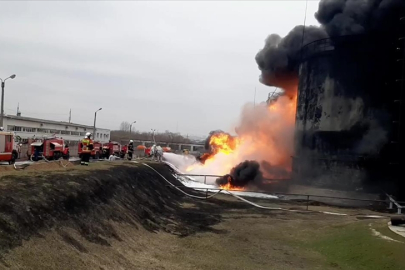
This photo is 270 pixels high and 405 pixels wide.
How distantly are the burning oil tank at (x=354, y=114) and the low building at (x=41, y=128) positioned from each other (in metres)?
44.2

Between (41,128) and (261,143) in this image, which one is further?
(41,128)

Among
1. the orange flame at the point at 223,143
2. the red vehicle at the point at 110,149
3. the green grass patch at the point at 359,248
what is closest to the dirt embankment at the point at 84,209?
the green grass patch at the point at 359,248

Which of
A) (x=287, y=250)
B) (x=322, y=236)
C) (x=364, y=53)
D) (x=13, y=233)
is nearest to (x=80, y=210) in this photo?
(x=13, y=233)

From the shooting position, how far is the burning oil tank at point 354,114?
29344mm

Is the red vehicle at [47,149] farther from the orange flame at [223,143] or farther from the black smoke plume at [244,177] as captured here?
the orange flame at [223,143]

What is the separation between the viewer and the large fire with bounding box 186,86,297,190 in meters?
41.5

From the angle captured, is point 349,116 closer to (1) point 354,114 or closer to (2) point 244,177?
(1) point 354,114

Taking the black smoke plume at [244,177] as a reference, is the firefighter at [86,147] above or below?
above

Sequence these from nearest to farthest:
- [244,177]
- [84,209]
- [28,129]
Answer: [84,209]
[244,177]
[28,129]

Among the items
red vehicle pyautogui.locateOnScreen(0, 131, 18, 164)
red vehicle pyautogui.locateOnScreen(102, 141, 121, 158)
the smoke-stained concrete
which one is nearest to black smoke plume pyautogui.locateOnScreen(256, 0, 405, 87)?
the smoke-stained concrete

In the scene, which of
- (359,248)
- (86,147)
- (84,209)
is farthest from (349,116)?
(84,209)

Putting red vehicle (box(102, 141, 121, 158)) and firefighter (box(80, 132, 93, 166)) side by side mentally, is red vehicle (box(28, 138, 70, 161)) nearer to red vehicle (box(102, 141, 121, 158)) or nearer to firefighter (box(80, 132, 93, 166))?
red vehicle (box(102, 141, 121, 158))

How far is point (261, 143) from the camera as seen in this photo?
4422 cm

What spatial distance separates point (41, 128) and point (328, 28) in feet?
199
